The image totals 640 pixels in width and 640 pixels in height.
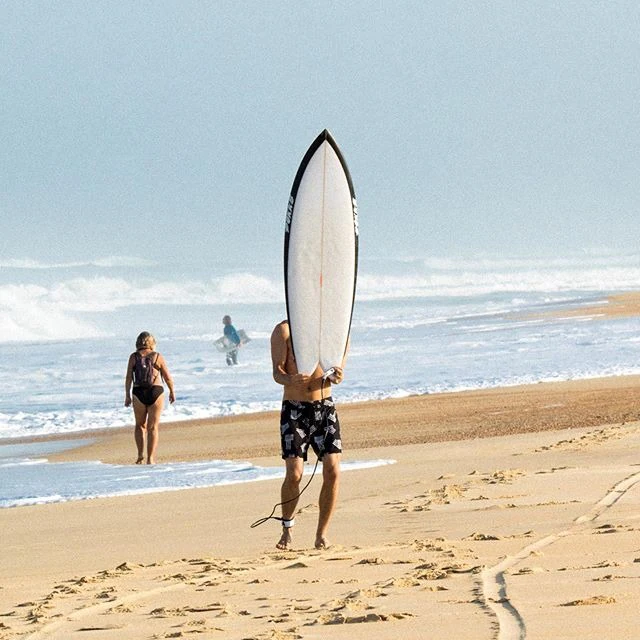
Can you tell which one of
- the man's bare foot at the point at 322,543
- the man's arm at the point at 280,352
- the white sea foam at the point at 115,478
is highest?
the man's arm at the point at 280,352

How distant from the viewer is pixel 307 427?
6910 millimetres

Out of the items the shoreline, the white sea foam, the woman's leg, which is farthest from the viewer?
the shoreline

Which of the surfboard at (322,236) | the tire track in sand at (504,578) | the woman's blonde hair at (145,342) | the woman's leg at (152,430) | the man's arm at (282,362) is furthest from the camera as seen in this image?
the woman's blonde hair at (145,342)

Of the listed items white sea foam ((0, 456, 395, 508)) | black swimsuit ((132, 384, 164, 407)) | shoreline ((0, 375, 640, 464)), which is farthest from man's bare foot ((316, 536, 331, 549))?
black swimsuit ((132, 384, 164, 407))

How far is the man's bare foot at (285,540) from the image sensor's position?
7.08 m

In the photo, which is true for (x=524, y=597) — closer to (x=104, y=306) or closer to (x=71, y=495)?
(x=71, y=495)

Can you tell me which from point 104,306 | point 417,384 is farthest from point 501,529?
point 104,306

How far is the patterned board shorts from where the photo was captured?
6.89m

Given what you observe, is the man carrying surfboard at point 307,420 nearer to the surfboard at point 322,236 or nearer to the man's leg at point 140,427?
the surfboard at point 322,236

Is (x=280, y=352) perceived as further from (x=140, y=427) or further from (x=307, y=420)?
(x=140, y=427)

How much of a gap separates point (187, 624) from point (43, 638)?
56 centimetres

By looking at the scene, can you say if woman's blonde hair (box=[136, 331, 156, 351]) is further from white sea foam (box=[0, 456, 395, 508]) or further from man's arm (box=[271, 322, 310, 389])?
man's arm (box=[271, 322, 310, 389])

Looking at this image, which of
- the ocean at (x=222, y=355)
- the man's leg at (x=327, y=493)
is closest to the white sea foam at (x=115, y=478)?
the ocean at (x=222, y=355)

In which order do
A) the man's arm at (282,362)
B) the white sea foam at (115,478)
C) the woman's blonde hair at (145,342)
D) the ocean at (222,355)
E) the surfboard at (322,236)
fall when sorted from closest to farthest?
the man's arm at (282,362) < the surfboard at (322,236) < the white sea foam at (115,478) < the woman's blonde hair at (145,342) < the ocean at (222,355)
